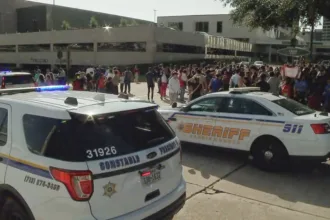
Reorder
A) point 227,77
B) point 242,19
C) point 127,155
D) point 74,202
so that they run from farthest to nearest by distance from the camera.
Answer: point 242,19
point 227,77
point 127,155
point 74,202

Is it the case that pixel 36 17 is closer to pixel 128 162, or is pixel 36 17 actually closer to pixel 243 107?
pixel 243 107

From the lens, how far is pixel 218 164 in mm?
7219

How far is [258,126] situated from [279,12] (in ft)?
26.2

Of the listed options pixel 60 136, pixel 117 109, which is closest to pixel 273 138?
pixel 117 109

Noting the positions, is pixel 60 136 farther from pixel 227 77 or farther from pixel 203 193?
pixel 227 77

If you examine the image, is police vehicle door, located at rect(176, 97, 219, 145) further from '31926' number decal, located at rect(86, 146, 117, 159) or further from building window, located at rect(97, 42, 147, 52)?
building window, located at rect(97, 42, 147, 52)

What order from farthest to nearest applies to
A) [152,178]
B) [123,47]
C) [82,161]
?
1. [123,47]
2. [152,178]
3. [82,161]

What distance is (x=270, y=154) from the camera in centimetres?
672

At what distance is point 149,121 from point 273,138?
139 inches

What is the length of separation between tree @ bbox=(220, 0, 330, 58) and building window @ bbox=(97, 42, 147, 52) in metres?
20.7

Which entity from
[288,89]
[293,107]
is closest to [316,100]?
[288,89]

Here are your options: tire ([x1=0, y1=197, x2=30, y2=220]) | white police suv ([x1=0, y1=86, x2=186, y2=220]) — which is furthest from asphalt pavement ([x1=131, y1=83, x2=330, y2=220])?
tire ([x1=0, y1=197, x2=30, y2=220])

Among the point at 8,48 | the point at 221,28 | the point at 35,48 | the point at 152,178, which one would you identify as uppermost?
the point at 221,28

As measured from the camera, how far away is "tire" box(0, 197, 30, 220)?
3.45 metres
